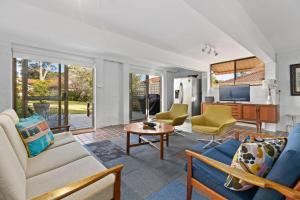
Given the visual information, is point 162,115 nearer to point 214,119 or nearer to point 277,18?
point 214,119

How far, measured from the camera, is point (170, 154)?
9.09 feet

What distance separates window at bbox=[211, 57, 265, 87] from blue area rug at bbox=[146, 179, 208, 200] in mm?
4636

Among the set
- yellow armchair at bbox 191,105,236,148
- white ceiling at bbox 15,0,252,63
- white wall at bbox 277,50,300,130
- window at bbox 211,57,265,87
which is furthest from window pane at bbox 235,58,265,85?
yellow armchair at bbox 191,105,236,148

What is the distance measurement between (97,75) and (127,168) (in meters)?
3.20

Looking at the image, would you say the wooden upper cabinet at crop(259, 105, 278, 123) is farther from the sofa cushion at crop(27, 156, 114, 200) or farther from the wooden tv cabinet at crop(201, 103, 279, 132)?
the sofa cushion at crop(27, 156, 114, 200)

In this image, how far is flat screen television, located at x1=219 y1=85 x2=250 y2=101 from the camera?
4953 millimetres

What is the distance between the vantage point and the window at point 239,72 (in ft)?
16.4

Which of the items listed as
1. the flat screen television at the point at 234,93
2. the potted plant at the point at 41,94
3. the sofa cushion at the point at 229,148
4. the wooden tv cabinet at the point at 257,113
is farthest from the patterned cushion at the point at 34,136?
the flat screen television at the point at 234,93

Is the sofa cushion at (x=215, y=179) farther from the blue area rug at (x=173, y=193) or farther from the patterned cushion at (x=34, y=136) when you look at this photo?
the patterned cushion at (x=34, y=136)

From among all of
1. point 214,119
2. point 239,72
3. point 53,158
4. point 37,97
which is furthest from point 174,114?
point 37,97

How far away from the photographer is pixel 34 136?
5.82 feet

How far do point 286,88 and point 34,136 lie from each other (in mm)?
5949

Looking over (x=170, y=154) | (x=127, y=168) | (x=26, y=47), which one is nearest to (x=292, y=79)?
(x=170, y=154)

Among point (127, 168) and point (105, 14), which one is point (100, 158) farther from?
point (105, 14)
